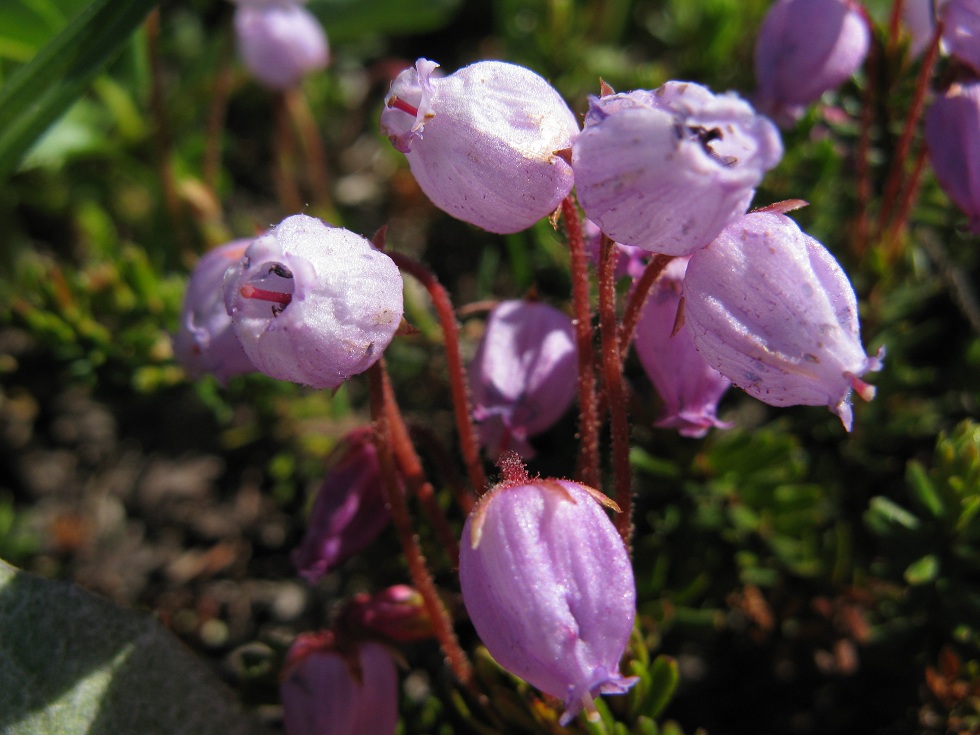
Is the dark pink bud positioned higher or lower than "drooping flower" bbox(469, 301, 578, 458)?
lower

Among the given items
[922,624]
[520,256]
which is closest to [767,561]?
[922,624]

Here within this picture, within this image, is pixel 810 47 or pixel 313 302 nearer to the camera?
pixel 313 302

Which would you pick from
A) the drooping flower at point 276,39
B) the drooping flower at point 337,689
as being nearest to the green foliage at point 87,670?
the drooping flower at point 337,689

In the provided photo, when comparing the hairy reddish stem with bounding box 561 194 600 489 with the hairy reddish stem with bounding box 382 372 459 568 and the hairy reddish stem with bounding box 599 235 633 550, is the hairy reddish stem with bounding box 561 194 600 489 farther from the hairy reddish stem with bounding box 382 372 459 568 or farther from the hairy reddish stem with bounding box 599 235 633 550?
the hairy reddish stem with bounding box 382 372 459 568

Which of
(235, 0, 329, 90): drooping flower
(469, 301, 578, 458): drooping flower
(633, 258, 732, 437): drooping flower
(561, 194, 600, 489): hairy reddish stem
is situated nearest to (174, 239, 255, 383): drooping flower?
(469, 301, 578, 458): drooping flower

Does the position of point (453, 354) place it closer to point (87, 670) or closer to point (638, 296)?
point (638, 296)

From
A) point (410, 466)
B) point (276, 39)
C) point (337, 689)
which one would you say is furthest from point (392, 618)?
point (276, 39)
